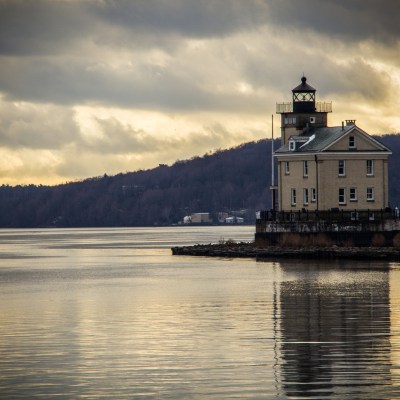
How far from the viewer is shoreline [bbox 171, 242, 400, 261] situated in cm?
7981

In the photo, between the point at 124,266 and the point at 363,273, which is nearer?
the point at 363,273

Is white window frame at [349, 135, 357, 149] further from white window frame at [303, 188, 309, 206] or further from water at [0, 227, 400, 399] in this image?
water at [0, 227, 400, 399]

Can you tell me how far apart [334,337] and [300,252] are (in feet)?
171

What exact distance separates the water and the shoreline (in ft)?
62.0

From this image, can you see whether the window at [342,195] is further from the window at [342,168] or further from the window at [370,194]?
the window at [370,194]

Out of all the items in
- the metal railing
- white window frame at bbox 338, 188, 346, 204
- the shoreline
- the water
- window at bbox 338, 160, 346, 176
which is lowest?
the water

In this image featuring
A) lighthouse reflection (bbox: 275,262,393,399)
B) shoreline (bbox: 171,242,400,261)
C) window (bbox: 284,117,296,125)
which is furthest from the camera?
window (bbox: 284,117,296,125)

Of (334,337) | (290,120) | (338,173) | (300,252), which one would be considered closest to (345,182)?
(338,173)

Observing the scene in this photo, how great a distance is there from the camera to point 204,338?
32.4 metres

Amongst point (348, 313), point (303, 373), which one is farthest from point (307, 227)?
point (303, 373)

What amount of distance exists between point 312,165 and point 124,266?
1802 centimetres

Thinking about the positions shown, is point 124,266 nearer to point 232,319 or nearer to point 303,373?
point 232,319

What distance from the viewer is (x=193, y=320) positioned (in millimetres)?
37875

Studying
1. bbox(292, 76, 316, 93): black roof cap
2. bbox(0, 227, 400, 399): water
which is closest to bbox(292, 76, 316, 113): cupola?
bbox(292, 76, 316, 93): black roof cap
